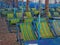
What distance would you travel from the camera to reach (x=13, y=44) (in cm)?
691

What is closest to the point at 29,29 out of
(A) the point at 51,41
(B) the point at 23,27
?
(B) the point at 23,27

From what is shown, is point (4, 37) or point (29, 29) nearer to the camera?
point (29, 29)

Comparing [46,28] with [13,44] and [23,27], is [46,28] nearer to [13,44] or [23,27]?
[23,27]

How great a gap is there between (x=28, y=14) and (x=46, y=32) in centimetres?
504

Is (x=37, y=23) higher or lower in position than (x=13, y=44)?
higher

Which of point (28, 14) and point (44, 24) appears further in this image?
point (28, 14)

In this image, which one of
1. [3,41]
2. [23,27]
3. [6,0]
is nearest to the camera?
[23,27]

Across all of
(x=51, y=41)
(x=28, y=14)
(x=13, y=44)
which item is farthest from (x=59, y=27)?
(x=28, y=14)

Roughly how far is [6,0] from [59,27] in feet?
59.0

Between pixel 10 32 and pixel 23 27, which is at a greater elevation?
pixel 23 27

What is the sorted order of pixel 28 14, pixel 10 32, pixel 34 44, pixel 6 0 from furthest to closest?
pixel 6 0, pixel 28 14, pixel 10 32, pixel 34 44

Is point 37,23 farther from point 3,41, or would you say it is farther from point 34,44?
point 34,44

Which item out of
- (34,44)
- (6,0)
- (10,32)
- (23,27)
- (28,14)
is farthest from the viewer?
(6,0)

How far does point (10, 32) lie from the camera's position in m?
8.84
